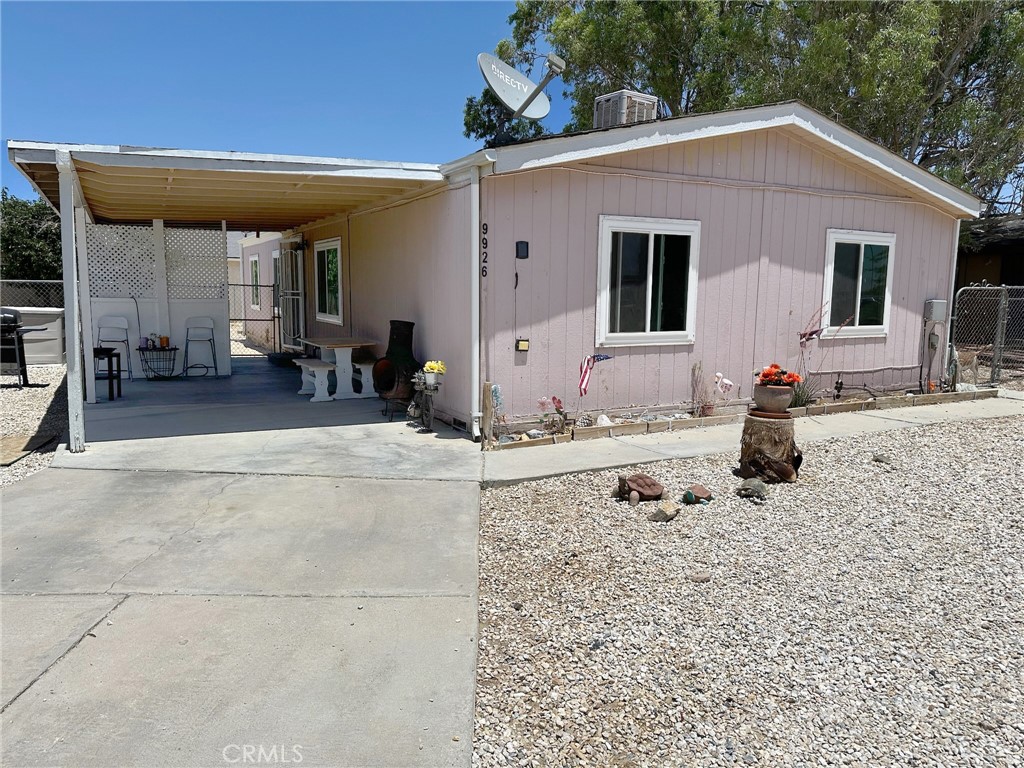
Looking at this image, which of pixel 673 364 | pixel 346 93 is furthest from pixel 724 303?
pixel 346 93

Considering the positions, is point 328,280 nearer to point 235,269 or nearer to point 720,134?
point 720,134

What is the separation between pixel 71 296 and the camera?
18.9ft

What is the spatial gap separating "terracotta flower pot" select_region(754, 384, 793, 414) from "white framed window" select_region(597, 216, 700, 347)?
1.79 meters

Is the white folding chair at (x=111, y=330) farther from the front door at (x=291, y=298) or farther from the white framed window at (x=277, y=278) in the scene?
the white framed window at (x=277, y=278)

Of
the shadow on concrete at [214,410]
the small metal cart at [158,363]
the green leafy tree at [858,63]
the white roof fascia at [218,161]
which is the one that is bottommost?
the shadow on concrete at [214,410]

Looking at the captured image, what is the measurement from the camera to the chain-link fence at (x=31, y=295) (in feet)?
52.6

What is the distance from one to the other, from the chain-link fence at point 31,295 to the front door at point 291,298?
6.07m

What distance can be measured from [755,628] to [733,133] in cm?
569

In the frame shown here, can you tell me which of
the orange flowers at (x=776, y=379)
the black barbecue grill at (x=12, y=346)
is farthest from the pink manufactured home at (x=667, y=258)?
the black barbecue grill at (x=12, y=346)

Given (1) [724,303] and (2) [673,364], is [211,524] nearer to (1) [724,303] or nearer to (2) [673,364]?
(2) [673,364]

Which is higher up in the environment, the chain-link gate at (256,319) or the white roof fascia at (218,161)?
the white roof fascia at (218,161)

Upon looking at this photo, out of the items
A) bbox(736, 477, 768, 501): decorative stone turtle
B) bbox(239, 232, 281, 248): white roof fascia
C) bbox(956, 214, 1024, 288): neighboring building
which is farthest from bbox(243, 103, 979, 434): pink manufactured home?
bbox(956, 214, 1024, 288): neighboring building

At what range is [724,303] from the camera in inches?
308

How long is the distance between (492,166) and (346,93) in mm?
12322
